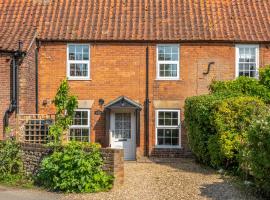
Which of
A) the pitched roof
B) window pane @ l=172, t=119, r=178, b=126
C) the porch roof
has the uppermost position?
the pitched roof

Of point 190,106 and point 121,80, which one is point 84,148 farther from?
point 121,80

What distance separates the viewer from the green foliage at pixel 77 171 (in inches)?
507

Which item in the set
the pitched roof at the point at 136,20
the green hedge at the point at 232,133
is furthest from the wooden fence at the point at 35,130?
the green hedge at the point at 232,133

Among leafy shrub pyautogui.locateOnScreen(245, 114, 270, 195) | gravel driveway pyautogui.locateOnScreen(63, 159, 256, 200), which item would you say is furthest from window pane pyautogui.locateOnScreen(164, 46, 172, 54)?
leafy shrub pyautogui.locateOnScreen(245, 114, 270, 195)

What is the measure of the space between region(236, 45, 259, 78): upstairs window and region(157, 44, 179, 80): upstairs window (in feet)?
8.89

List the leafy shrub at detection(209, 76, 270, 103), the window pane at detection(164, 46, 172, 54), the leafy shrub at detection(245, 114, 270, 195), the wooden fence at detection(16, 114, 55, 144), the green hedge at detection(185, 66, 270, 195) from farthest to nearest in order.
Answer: the window pane at detection(164, 46, 172, 54) → the leafy shrub at detection(209, 76, 270, 103) → the wooden fence at detection(16, 114, 55, 144) → the green hedge at detection(185, 66, 270, 195) → the leafy shrub at detection(245, 114, 270, 195)

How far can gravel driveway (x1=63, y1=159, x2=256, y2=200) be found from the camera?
1215 cm

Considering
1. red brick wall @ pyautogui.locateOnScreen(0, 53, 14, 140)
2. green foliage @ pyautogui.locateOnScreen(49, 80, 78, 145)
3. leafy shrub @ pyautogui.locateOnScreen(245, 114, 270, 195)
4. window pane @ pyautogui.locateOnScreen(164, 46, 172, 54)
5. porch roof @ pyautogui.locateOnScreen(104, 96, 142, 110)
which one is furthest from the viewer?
window pane @ pyautogui.locateOnScreen(164, 46, 172, 54)

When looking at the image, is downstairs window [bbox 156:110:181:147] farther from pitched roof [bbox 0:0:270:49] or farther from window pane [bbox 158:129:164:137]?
pitched roof [bbox 0:0:270:49]

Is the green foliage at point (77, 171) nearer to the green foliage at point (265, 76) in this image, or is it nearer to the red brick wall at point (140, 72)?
the red brick wall at point (140, 72)

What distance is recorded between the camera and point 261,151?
1115 centimetres

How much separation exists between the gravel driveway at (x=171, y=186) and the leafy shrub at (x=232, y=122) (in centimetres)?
89

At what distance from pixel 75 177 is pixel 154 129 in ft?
28.1

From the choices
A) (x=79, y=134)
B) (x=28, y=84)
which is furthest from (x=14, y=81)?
(x=79, y=134)
